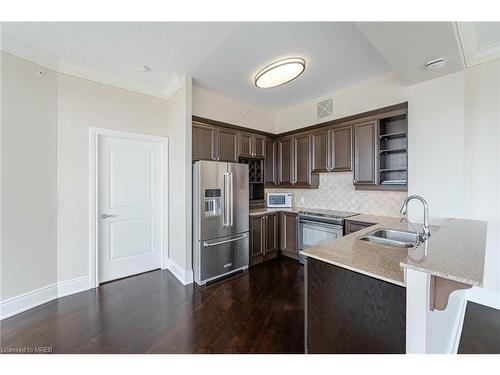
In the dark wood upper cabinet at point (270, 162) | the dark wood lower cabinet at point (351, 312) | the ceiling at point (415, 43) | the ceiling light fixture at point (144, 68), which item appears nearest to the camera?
the dark wood lower cabinet at point (351, 312)

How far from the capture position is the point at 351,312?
4.19 feet

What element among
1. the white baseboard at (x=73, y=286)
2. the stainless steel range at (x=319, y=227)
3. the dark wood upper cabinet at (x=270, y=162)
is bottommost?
the white baseboard at (x=73, y=286)

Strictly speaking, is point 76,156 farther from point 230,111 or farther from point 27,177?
point 230,111

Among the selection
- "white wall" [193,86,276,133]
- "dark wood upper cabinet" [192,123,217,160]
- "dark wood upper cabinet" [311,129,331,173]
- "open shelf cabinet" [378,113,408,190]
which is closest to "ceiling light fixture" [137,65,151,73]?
"white wall" [193,86,276,133]

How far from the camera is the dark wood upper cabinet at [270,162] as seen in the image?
13.8 ft

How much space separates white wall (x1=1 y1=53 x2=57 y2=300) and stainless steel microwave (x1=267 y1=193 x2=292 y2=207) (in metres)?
3.17

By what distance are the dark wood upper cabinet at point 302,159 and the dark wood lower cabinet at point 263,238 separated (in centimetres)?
82

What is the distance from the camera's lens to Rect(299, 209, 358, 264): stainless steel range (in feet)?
9.91

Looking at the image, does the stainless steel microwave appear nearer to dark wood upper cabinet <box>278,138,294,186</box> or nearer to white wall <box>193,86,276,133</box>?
dark wood upper cabinet <box>278,138,294,186</box>

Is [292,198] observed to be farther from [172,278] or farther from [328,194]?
[172,278]

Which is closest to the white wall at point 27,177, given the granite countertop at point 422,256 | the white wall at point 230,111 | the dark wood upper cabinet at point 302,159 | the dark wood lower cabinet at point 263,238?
the white wall at point 230,111

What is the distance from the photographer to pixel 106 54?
2.47 m

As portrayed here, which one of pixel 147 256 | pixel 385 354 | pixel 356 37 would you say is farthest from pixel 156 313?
pixel 356 37

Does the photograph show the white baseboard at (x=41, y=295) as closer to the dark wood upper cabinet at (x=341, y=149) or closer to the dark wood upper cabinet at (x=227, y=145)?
the dark wood upper cabinet at (x=227, y=145)
